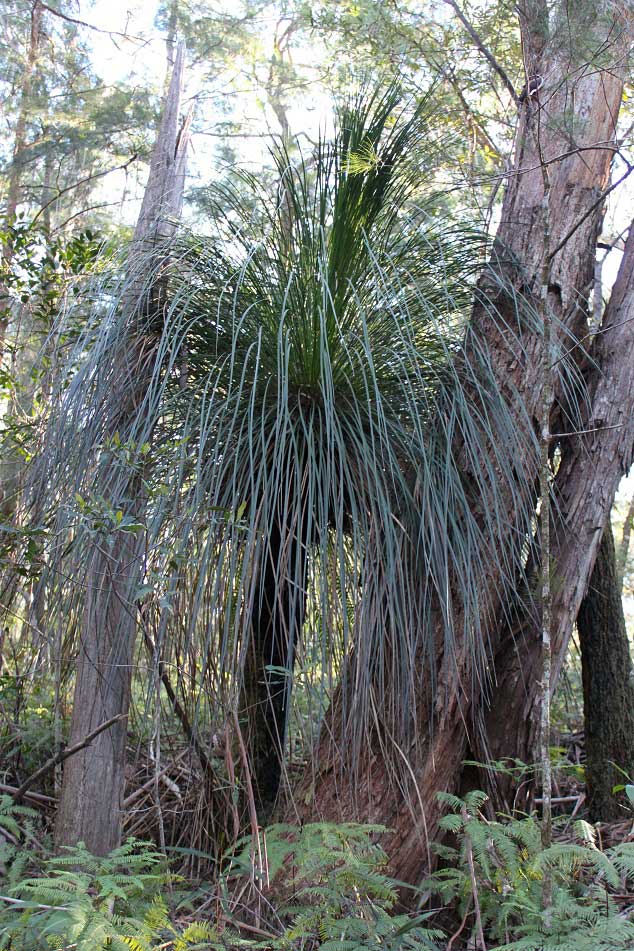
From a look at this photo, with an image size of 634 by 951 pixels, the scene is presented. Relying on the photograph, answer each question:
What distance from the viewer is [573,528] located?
2588 millimetres

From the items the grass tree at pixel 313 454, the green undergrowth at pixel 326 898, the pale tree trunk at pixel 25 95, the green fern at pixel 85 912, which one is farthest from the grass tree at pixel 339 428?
the pale tree trunk at pixel 25 95

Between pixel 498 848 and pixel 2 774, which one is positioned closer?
pixel 498 848

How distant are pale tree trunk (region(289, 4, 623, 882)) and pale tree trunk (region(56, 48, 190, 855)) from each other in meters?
0.56

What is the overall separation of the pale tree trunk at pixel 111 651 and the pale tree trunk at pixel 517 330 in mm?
555

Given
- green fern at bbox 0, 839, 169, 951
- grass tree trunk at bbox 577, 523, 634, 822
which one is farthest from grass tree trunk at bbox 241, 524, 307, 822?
grass tree trunk at bbox 577, 523, 634, 822

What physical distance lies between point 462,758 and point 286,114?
7208mm

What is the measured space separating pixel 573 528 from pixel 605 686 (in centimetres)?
62

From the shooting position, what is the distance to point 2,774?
252cm

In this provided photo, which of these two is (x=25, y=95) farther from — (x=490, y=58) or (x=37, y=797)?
(x=37, y=797)

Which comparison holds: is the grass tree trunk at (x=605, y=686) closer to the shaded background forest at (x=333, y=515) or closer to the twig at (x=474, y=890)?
the shaded background forest at (x=333, y=515)

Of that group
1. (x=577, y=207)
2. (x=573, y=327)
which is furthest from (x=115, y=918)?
(x=577, y=207)

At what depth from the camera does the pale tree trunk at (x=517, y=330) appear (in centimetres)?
211

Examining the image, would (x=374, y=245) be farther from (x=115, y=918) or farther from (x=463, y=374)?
(x=115, y=918)

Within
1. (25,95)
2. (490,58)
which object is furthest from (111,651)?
(25,95)
